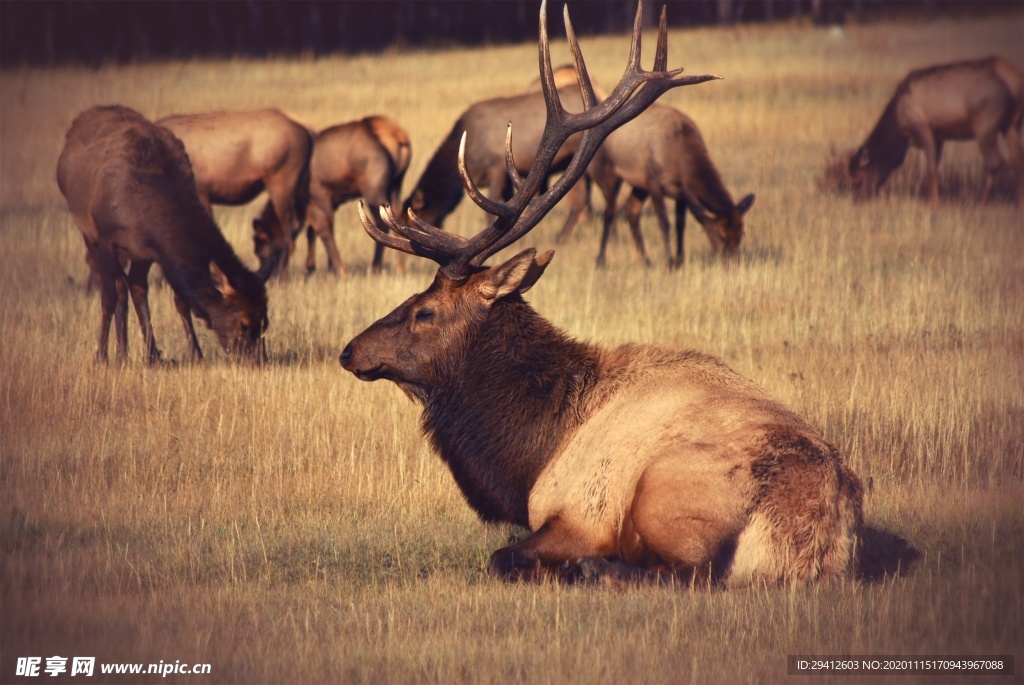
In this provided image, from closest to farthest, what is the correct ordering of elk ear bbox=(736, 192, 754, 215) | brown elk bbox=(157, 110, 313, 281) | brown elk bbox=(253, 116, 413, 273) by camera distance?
brown elk bbox=(157, 110, 313, 281)
elk ear bbox=(736, 192, 754, 215)
brown elk bbox=(253, 116, 413, 273)

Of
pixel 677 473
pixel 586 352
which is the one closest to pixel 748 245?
pixel 586 352

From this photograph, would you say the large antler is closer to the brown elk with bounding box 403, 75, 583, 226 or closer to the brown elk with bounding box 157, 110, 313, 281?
the brown elk with bounding box 403, 75, 583, 226

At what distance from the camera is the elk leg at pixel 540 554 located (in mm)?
5527

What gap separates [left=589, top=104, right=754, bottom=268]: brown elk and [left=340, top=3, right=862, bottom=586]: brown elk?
775 centimetres

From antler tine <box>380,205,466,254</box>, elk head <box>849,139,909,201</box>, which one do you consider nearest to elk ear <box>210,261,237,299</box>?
antler tine <box>380,205,466,254</box>

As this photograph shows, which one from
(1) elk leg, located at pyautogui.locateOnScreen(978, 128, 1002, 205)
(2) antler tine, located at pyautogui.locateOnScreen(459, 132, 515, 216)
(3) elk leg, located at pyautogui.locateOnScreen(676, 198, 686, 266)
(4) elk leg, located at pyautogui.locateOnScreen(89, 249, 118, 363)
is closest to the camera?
(2) antler tine, located at pyautogui.locateOnScreen(459, 132, 515, 216)

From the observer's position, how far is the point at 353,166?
16562mm

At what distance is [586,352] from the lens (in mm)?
6285

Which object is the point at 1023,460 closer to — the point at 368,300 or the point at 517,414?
the point at 517,414

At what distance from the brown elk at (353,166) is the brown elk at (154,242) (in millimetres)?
5342

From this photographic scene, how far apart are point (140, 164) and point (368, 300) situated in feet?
9.63

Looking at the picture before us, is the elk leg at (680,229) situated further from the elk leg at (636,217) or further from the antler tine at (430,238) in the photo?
the antler tine at (430,238)

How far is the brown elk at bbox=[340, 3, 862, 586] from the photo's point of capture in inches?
203

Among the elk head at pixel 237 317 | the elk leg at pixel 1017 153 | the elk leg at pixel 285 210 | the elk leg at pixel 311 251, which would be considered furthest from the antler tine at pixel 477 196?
the elk leg at pixel 1017 153
